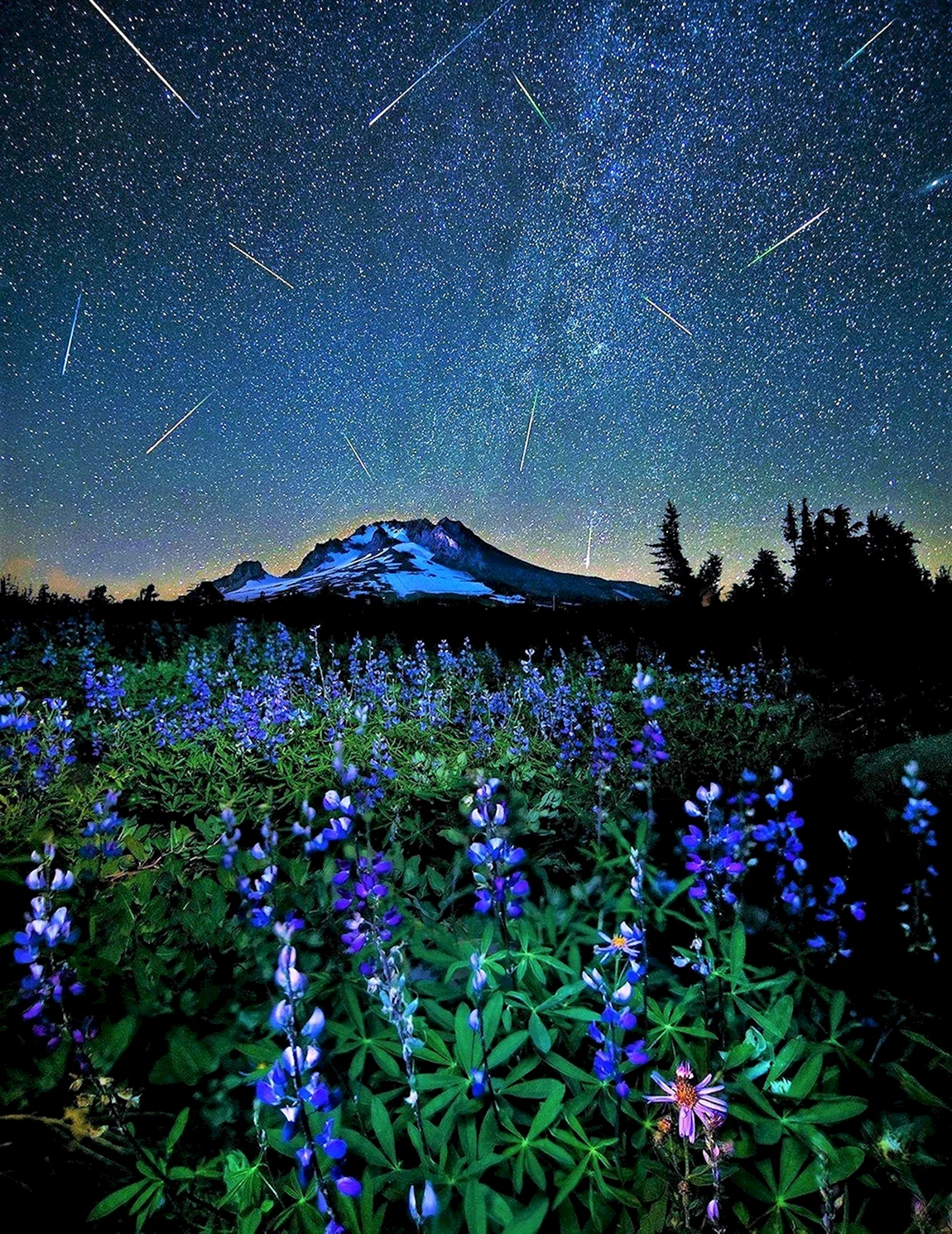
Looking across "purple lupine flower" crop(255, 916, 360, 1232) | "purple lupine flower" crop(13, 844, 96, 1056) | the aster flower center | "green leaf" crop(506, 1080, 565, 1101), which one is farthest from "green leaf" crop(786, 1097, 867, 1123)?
"purple lupine flower" crop(13, 844, 96, 1056)

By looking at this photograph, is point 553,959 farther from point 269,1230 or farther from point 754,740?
point 754,740

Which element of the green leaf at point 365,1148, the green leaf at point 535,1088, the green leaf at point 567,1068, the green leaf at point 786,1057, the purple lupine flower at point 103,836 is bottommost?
the green leaf at point 365,1148

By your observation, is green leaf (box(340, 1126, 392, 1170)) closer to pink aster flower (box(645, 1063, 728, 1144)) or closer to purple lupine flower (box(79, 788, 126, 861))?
pink aster flower (box(645, 1063, 728, 1144))

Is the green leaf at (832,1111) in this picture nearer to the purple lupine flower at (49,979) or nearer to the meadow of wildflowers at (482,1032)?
the meadow of wildflowers at (482,1032)

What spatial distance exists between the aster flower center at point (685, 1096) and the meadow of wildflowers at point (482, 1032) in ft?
0.03

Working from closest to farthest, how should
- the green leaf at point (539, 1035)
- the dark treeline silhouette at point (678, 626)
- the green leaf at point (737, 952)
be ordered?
the green leaf at point (539, 1035) < the green leaf at point (737, 952) < the dark treeline silhouette at point (678, 626)

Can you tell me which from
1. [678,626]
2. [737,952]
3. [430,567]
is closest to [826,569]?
[678,626]

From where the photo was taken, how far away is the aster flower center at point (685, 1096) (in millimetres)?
1496

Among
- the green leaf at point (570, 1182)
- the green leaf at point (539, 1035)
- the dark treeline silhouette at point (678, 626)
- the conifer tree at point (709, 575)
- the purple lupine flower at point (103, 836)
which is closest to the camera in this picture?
the green leaf at point (570, 1182)

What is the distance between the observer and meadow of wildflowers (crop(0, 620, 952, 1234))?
1539mm

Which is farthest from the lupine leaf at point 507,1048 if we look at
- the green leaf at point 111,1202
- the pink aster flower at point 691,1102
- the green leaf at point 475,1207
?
the green leaf at point 111,1202

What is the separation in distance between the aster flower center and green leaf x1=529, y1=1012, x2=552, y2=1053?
483 mm

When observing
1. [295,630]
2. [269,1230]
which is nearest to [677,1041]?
[269,1230]

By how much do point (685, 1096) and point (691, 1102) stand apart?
0.02 m
